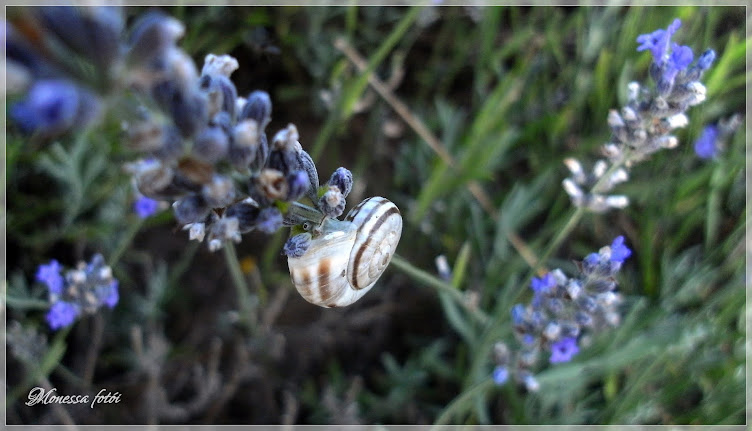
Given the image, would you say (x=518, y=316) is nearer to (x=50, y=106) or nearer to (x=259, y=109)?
(x=259, y=109)

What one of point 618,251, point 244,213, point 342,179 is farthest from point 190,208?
point 618,251

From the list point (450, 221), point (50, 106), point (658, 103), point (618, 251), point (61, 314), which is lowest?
point (50, 106)

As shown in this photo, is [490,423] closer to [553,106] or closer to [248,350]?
[248,350]

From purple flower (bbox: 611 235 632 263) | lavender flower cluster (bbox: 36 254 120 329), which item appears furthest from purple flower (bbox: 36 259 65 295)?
purple flower (bbox: 611 235 632 263)

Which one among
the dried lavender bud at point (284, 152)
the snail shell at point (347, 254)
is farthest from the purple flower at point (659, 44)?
the dried lavender bud at point (284, 152)

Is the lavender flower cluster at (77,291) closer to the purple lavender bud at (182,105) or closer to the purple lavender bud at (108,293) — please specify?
the purple lavender bud at (108,293)

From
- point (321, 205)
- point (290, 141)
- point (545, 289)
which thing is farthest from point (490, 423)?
point (290, 141)
